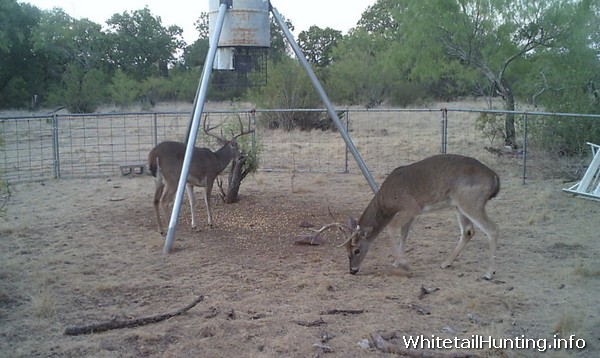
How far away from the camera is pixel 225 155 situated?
12.1 meters

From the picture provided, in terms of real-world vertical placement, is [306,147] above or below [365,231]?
above

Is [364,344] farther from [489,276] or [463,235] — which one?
[463,235]

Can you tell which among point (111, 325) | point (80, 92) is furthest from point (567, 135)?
point (80, 92)

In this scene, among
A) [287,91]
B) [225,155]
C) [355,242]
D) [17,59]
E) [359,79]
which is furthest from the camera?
[17,59]

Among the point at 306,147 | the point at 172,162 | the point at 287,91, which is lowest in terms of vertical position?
the point at 306,147

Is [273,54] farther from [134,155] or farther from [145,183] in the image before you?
[145,183]

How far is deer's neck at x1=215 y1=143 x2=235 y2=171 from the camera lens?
469 inches

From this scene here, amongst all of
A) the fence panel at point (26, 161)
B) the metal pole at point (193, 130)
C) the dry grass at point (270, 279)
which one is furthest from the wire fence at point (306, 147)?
the metal pole at point (193, 130)

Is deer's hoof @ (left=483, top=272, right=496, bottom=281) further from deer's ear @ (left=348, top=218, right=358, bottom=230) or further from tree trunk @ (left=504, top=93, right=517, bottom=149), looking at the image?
tree trunk @ (left=504, top=93, right=517, bottom=149)

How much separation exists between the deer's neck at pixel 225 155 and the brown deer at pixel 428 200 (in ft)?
14.0

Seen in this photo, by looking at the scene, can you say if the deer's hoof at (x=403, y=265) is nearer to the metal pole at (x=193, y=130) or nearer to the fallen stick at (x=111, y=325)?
the fallen stick at (x=111, y=325)

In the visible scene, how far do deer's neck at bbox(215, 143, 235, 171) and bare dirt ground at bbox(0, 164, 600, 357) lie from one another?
0.93m

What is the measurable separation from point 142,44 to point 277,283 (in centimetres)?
4285

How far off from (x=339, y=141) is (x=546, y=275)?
48.1 ft
